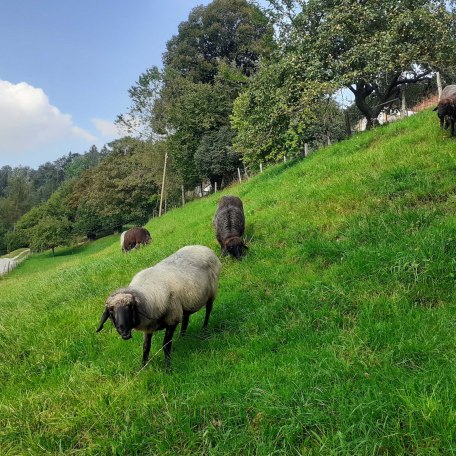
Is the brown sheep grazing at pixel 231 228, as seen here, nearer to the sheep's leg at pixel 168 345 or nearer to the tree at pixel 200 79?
the sheep's leg at pixel 168 345

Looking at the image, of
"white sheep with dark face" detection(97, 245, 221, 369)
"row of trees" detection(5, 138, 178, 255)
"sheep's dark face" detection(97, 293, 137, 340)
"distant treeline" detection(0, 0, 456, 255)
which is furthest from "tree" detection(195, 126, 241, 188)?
"sheep's dark face" detection(97, 293, 137, 340)

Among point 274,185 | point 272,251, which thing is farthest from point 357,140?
point 272,251

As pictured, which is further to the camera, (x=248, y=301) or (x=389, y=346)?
(x=248, y=301)

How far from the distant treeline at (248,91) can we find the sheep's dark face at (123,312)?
1247 cm

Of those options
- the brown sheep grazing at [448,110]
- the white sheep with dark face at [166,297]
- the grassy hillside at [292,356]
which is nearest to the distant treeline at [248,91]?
the brown sheep grazing at [448,110]

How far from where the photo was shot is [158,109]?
42375 mm

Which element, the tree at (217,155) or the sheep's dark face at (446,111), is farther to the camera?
the tree at (217,155)

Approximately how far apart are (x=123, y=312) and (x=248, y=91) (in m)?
16.6

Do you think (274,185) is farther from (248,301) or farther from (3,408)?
(3,408)

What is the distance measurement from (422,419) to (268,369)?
1674 mm

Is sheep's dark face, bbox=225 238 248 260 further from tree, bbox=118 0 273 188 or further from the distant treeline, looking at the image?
tree, bbox=118 0 273 188

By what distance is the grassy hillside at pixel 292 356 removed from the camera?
3.39 m

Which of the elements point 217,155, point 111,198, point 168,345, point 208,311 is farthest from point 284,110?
point 111,198

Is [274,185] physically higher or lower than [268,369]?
higher
